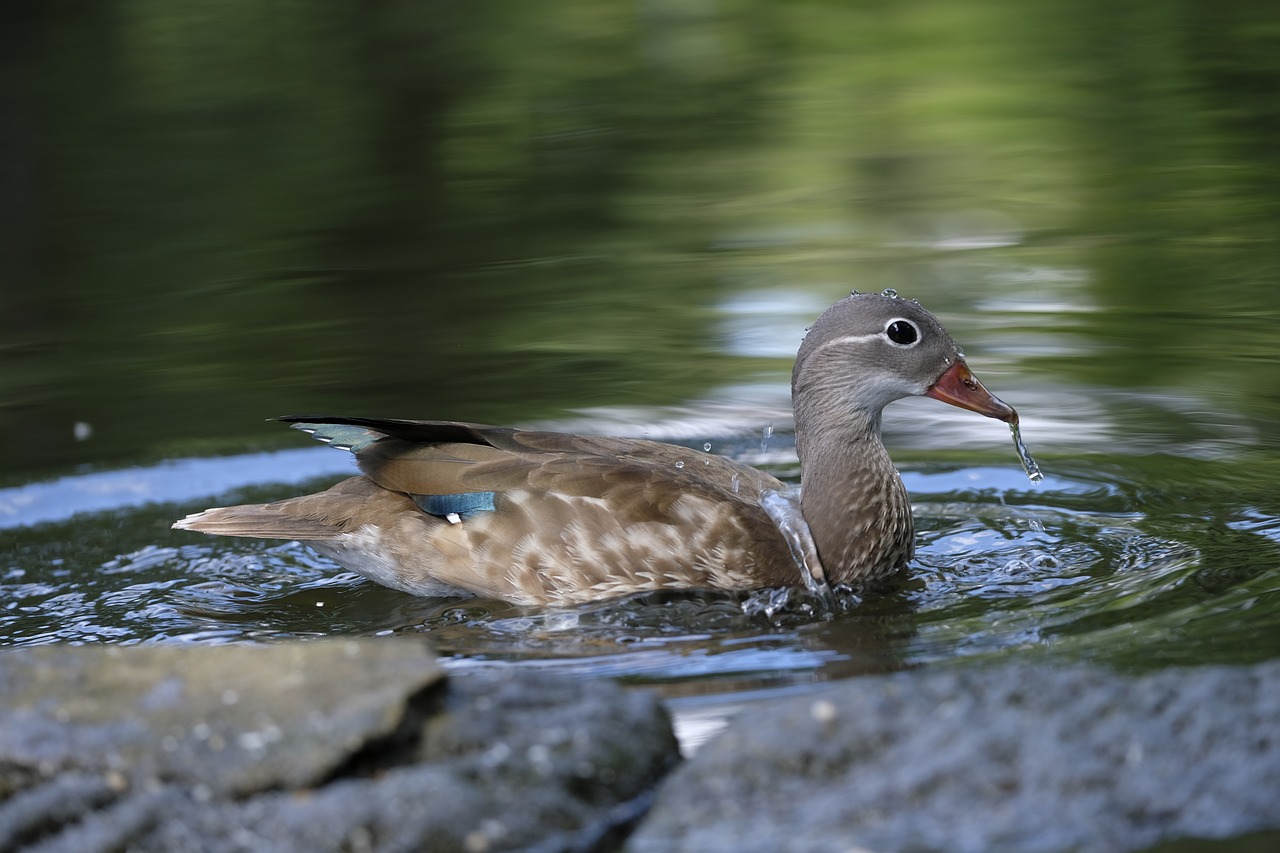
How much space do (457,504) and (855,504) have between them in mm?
1613

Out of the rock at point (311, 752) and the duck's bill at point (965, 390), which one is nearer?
the rock at point (311, 752)

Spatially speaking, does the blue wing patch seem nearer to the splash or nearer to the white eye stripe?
the splash

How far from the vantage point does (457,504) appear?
257 inches

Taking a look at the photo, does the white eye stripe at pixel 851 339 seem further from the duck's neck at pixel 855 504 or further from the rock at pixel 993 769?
the rock at pixel 993 769

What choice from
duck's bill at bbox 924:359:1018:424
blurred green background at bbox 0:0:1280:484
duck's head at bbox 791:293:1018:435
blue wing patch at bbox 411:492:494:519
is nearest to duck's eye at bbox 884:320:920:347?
duck's head at bbox 791:293:1018:435

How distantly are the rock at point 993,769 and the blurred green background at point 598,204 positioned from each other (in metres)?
3.89

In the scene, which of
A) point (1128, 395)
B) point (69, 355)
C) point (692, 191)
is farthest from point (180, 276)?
point (1128, 395)

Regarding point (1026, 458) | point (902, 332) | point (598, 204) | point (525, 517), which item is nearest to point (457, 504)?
point (525, 517)

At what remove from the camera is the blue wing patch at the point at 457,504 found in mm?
6508

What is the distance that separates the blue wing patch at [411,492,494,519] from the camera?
651 cm

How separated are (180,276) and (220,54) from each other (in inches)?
278

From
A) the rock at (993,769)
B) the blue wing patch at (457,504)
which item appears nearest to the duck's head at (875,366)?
the blue wing patch at (457,504)

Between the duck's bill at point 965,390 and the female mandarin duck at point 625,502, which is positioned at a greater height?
the duck's bill at point 965,390

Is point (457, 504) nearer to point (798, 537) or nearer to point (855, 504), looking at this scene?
point (798, 537)
